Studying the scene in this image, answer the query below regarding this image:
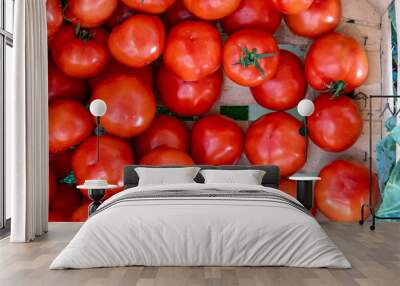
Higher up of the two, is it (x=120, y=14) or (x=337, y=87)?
(x=120, y=14)

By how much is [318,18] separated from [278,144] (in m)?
1.03

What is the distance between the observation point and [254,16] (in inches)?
183

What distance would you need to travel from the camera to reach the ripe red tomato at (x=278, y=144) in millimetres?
4609

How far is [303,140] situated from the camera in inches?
182

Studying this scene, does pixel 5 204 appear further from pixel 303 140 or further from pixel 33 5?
pixel 303 140

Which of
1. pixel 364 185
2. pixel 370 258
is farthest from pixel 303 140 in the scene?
pixel 370 258

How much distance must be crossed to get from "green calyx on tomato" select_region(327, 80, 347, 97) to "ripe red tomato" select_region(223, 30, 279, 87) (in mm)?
461

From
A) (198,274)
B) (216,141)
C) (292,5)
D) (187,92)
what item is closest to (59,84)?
(187,92)

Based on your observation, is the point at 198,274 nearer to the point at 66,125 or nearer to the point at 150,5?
the point at 66,125

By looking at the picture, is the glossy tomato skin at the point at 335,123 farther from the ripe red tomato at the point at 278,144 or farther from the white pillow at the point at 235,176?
the white pillow at the point at 235,176

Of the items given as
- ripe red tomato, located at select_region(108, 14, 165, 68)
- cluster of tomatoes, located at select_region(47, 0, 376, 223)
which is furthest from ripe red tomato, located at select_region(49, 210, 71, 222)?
ripe red tomato, located at select_region(108, 14, 165, 68)

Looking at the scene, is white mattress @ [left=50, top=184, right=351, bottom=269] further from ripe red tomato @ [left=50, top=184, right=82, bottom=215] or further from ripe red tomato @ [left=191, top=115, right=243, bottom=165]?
ripe red tomato @ [left=50, top=184, right=82, bottom=215]

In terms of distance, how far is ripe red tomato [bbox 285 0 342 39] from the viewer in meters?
4.58

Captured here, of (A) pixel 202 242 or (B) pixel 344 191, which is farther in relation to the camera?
(B) pixel 344 191
